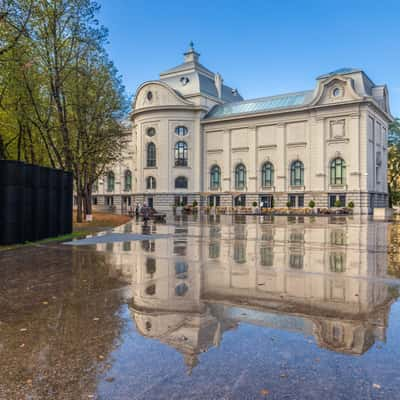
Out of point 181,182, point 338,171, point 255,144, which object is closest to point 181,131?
point 181,182

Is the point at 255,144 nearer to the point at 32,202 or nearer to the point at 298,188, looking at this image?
the point at 298,188

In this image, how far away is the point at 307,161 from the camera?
56156 millimetres

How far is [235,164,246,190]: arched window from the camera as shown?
62.2 m

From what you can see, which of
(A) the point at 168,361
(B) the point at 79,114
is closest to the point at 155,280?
(A) the point at 168,361

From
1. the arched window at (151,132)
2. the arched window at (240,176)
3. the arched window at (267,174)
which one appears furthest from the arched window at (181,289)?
the arched window at (151,132)

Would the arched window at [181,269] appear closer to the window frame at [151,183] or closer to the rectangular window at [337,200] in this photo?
the rectangular window at [337,200]

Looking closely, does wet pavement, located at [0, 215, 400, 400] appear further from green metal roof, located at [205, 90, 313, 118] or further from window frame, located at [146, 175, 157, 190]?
window frame, located at [146, 175, 157, 190]

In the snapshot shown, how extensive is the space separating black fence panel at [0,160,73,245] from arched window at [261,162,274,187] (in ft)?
148

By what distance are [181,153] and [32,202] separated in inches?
2040

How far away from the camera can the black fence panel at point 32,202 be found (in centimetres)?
1339

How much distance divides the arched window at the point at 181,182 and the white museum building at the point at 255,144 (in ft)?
0.55

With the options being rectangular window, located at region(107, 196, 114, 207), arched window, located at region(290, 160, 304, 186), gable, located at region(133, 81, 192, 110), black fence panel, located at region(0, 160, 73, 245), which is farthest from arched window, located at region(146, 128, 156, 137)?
black fence panel, located at region(0, 160, 73, 245)

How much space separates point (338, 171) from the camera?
177 feet

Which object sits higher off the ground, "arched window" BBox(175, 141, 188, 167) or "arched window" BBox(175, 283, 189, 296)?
"arched window" BBox(175, 141, 188, 167)
